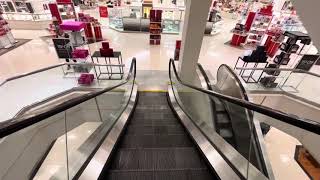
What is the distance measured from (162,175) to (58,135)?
3970 mm

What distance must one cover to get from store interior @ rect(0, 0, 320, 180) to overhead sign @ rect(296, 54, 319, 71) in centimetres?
3

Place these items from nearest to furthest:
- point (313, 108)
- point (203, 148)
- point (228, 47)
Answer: point (203, 148), point (313, 108), point (228, 47)

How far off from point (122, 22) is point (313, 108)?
10.6 m

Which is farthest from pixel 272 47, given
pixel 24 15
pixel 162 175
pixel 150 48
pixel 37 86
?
pixel 24 15

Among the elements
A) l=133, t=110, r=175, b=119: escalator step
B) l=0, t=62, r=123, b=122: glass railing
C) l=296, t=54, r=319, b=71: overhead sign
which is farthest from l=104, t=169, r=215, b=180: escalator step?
l=296, t=54, r=319, b=71: overhead sign

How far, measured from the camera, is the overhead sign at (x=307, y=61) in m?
5.73

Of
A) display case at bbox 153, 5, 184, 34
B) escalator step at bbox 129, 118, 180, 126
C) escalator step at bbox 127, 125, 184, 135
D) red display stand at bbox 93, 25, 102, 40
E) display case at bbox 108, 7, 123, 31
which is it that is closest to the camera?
escalator step at bbox 127, 125, 184, 135

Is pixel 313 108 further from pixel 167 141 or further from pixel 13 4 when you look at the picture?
pixel 13 4

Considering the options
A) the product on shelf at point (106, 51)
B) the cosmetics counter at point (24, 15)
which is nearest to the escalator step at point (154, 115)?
the product on shelf at point (106, 51)

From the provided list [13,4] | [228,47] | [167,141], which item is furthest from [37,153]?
[13,4]

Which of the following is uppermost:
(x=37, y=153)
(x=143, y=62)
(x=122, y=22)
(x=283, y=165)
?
(x=122, y=22)

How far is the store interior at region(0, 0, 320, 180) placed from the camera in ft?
19.7

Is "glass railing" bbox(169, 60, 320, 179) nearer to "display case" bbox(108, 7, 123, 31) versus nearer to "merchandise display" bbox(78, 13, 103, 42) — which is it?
"merchandise display" bbox(78, 13, 103, 42)

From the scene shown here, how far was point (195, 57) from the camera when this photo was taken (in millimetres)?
5523
